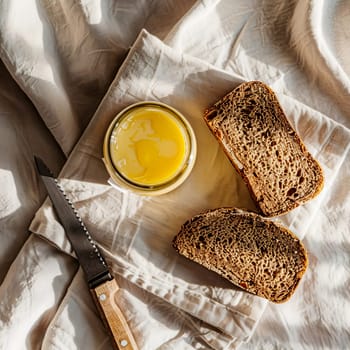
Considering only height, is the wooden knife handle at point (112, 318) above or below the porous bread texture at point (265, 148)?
below

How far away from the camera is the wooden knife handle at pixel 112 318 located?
1.23 metres

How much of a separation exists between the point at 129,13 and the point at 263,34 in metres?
0.31

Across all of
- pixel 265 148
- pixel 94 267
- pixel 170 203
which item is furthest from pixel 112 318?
pixel 265 148

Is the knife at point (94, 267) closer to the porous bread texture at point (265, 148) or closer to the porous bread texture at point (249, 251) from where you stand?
the porous bread texture at point (249, 251)

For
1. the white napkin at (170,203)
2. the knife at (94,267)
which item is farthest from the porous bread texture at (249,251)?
the knife at (94,267)

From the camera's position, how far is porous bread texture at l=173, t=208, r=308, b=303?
125cm

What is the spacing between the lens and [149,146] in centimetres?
123

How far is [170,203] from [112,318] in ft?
0.87

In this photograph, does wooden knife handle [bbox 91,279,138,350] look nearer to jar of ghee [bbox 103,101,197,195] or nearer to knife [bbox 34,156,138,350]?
knife [bbox 34,156,138,350]

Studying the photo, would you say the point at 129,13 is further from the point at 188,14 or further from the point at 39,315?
the point at 39,315

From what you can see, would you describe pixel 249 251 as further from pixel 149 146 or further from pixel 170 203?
pixel 149 146

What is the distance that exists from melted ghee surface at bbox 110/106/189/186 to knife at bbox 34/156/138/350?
0.14 meters

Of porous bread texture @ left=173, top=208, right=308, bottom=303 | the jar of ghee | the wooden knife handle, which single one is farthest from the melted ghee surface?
the wooden knife handle

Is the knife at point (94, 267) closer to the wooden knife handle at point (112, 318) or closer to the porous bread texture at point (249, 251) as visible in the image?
the wooden knife handle at point (112, 318)
